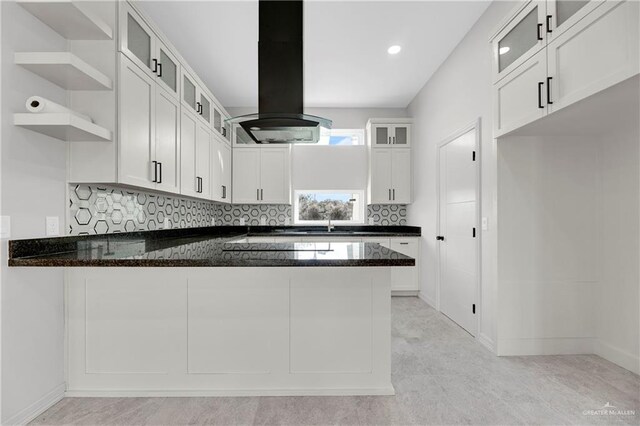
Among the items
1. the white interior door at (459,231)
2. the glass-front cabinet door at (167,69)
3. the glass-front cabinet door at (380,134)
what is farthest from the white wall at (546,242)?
the glass-front cabinet door at (167,69)

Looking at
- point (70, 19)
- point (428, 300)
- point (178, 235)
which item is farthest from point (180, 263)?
point (428, 300)

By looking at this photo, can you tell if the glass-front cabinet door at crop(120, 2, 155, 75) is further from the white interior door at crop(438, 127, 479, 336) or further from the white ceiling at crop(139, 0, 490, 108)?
the white interior door at crop(438, 127, 479, 336)

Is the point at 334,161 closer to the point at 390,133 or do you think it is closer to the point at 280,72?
the point at 390,133

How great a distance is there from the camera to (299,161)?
509 centimetres

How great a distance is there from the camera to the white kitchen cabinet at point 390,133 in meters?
4.86

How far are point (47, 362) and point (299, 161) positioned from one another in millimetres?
3814

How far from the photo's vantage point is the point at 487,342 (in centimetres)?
280

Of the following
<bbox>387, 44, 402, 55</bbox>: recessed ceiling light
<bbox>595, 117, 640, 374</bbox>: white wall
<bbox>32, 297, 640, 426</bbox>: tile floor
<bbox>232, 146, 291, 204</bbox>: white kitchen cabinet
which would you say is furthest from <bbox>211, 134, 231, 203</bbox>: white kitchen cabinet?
<bbox>595, 117, 640, 374</bbox>: white wall

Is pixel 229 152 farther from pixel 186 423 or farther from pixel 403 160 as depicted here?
pixel 186 423

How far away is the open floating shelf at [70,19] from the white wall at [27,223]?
0.05m

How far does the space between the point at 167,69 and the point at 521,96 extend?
2731mm

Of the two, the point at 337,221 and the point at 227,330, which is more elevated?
the point at 337,221

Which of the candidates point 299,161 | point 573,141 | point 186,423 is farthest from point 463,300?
point 299,161

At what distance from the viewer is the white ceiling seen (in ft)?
9.09
